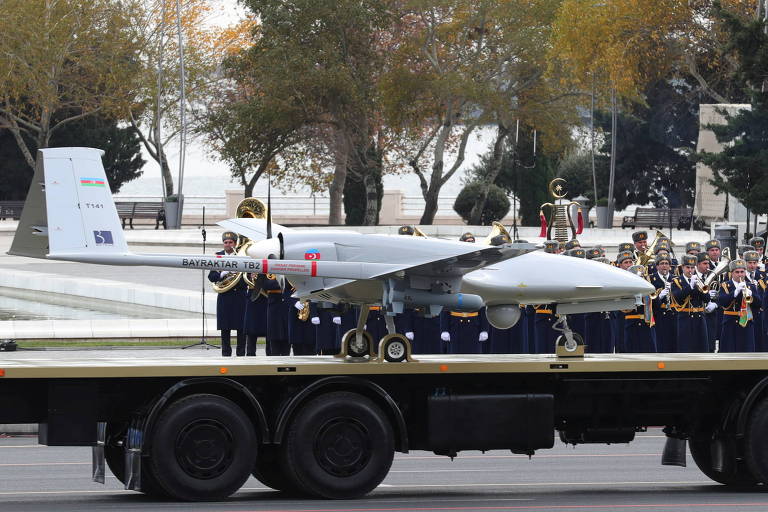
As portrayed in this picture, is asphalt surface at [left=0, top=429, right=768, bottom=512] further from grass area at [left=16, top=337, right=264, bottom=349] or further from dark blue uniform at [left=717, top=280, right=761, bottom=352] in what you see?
grass area at [left=16, top=337, right=264, bottom=349]

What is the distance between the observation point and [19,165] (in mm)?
69250

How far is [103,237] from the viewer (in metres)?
12.9

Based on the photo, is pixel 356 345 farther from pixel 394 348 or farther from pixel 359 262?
pixel 359 262

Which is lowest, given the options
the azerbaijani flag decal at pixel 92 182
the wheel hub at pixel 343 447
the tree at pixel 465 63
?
the wheel hub at pixel 343 447

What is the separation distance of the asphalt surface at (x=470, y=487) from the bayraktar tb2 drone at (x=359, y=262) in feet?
4.42

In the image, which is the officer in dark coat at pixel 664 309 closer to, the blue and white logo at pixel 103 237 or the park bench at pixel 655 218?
the blue and white logo at pixel 103 237

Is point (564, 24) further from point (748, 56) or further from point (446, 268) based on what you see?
point (446, 268)

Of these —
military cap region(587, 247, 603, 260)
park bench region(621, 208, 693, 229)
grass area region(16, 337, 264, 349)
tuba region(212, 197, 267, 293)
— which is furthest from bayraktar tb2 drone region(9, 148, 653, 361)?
park bench region(621, 208, 693, 229)

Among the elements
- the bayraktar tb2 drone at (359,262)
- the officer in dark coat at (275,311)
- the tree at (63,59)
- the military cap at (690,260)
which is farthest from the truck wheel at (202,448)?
the tree at (63,59)

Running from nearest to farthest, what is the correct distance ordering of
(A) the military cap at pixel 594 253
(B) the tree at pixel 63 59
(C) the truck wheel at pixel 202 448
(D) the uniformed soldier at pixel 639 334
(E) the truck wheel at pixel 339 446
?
(C) the truck wheel at pixel 202 448, (E) the truck wheel at pixel 339 446, (A) the military cap at pixel 594 253, (D) the uniformed soldier at pixel 639 334, (B) the tree at pixel 63 59

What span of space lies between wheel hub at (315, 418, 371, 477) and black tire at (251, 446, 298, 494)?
355 mm

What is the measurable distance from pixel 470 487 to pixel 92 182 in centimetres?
428

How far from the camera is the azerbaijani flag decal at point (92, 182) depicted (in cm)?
1279

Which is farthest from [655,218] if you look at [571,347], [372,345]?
[372,345]
